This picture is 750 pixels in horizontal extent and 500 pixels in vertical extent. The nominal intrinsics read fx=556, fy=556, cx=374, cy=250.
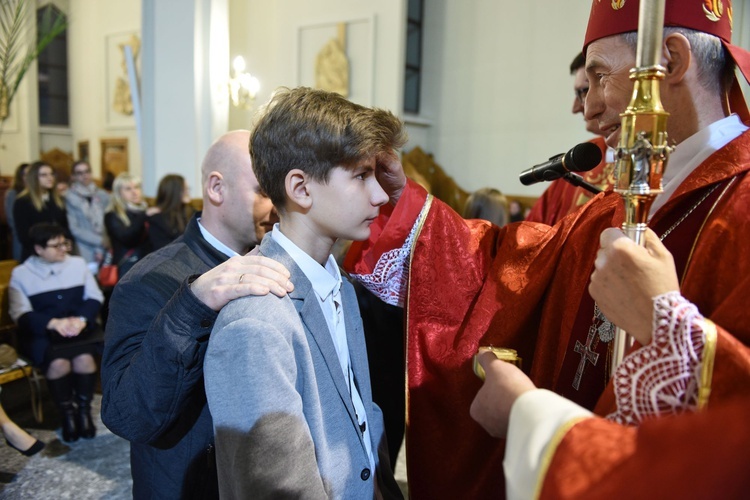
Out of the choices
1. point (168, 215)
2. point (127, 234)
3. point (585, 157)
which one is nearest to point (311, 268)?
point (585, 157)

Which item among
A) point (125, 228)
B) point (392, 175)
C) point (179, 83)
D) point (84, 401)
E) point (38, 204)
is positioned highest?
point (179, 83)

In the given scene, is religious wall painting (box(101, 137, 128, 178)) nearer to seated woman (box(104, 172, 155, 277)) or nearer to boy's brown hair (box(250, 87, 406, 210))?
seated woman (box(104, 172, 155, 277))

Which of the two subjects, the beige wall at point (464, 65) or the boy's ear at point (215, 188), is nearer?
the boy's ear at point (215, 188)

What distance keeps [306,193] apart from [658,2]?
2.55 ft

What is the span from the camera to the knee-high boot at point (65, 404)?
3447 millimetres

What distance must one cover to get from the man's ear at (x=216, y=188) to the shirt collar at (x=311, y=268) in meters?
0.47

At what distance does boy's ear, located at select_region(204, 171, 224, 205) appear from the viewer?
174 cm

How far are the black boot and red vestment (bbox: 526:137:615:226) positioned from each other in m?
3.07

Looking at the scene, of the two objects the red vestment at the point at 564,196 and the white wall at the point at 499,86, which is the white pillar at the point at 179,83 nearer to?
the red vestment at the point at 564,196

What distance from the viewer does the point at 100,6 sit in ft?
38.7

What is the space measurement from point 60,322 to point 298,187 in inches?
126

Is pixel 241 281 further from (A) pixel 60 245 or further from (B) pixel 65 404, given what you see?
(A) pixel 60 245

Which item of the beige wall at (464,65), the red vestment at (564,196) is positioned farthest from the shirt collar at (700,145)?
the beige wall at (464,65)

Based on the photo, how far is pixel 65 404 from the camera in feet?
11.5
